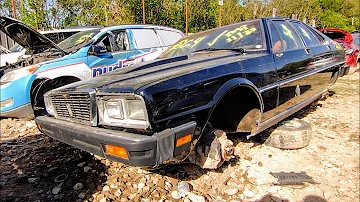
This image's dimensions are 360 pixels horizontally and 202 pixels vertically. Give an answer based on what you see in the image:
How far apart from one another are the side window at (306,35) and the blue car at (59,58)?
9.60 feet

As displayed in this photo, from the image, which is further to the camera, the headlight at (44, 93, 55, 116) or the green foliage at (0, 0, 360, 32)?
the green foliage at (0, 0, 360, 32)

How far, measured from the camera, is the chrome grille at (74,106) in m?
2.02

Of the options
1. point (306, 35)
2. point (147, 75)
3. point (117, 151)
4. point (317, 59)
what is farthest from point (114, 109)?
point (306, 35)

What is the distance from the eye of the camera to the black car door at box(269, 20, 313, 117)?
116 inches

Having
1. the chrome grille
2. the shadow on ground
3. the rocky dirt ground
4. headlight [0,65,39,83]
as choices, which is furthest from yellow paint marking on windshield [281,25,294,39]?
headlight [0,65,39,83]

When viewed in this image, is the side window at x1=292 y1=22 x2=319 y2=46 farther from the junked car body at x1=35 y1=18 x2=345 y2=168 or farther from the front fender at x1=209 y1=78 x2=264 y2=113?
the front fender at x1=209 y1=78 x2=264 y2=113

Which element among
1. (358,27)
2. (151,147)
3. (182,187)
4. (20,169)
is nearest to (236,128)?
(182,187)

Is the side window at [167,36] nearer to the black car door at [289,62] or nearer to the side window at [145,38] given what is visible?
the side window at [145,38]

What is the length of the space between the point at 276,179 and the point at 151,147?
1429mm

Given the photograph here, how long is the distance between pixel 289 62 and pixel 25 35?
4282mm

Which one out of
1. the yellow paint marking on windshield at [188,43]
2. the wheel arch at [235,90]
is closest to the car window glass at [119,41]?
the yellow paint marking on windshield at [188,43]

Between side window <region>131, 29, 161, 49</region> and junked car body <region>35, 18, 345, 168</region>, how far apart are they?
6.79 feet

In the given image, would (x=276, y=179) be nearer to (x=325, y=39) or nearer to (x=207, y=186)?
(x=207, y=186)

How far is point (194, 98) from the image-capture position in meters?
1.94
